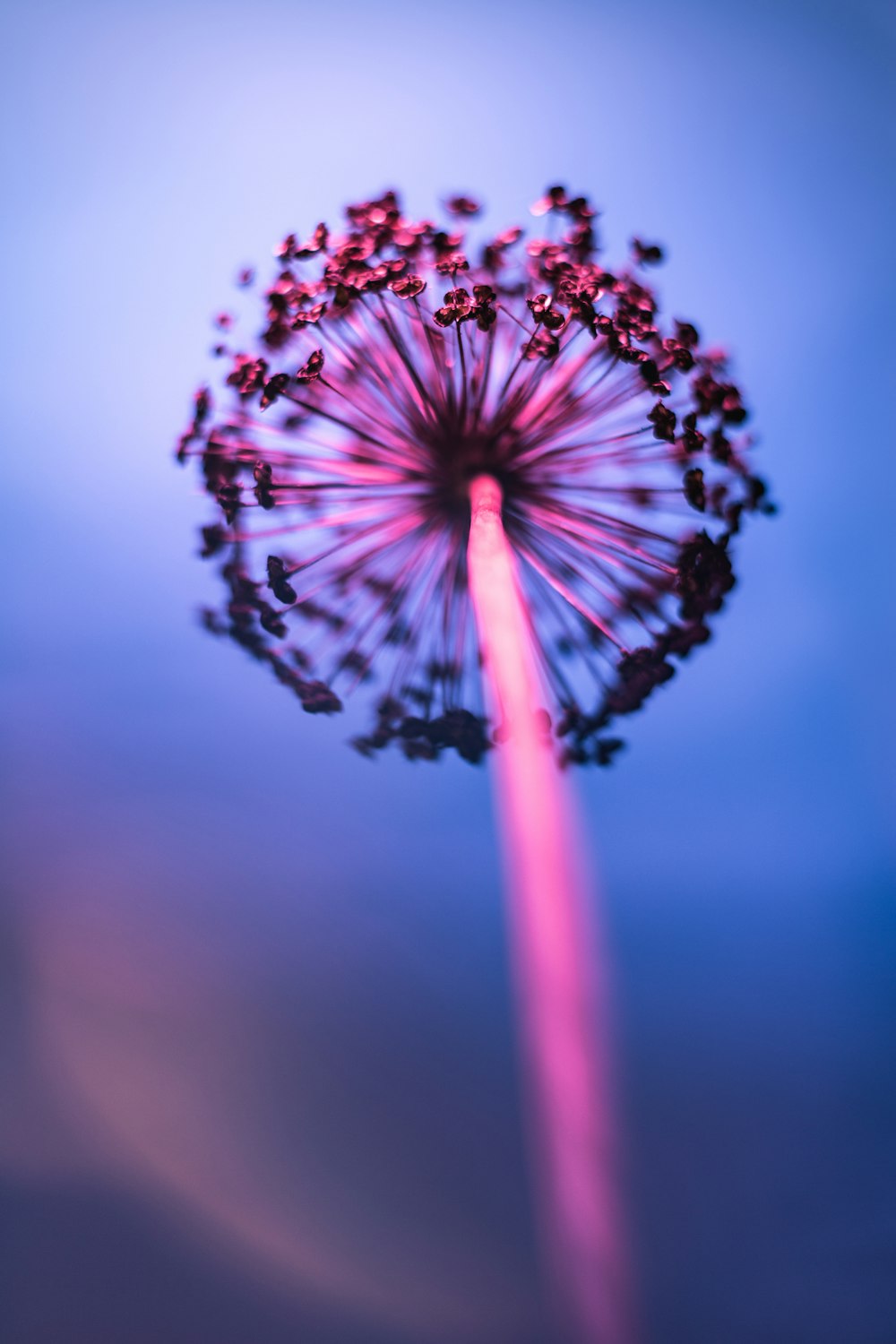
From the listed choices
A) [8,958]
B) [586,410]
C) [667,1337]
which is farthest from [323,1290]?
[586,410]

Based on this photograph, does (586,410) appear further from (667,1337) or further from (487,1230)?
(667,1337)

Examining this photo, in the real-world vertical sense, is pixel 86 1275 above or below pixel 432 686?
below

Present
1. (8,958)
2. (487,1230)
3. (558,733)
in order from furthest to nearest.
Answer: (558,733)
(8,958)
(487,1230)

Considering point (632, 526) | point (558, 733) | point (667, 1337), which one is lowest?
point (667, 1337)

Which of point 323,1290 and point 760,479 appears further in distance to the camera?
point 760,479

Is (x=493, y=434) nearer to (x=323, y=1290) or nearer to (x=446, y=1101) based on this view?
(x=446, y=1101)

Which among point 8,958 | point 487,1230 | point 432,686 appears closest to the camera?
point 487,1230
